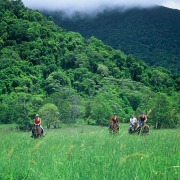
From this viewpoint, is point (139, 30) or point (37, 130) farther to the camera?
point (139, 30)

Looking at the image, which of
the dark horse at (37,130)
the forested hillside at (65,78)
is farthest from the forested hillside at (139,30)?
the dark horse at (37,130)

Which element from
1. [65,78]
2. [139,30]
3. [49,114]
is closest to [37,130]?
[49,114]

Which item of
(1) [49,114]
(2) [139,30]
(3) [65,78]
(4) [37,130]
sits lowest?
(1) [49,114]

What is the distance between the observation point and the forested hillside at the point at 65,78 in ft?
180

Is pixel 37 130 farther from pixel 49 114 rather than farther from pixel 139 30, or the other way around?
pixel 139 30

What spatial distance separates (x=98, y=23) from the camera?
587 ft

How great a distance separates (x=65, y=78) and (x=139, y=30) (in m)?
88.2

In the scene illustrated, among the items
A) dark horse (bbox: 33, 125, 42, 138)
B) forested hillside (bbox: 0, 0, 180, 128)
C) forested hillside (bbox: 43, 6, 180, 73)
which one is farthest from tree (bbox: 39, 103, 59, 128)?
forested hillside (bbox: 43, 6, 180, 73)

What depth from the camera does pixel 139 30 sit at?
535 ft

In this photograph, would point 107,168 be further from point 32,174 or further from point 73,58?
point 73,58

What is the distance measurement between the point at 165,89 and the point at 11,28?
145ft

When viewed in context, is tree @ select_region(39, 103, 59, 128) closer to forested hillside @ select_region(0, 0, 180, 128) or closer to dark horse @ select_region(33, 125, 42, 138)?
forested hillside @ select_region(0, 0, 180, 128)

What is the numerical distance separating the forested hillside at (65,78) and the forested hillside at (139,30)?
26.5 meters

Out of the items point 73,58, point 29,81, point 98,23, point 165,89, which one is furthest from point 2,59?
point 98,23
